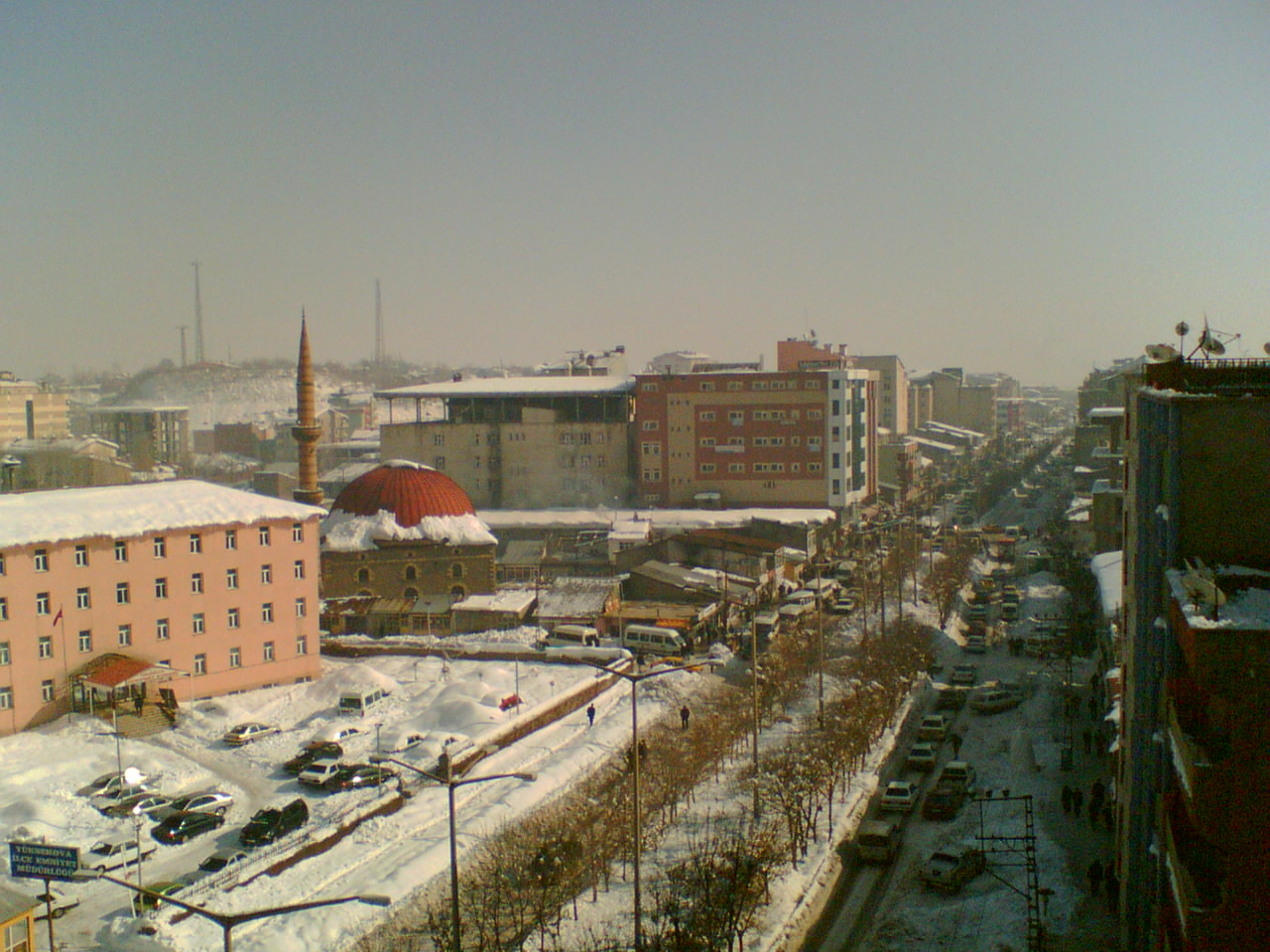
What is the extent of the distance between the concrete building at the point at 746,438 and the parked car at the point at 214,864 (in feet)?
139

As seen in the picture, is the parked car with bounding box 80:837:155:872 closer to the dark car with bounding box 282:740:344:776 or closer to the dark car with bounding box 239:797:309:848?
the dark car with bounding box 239:797:309:848

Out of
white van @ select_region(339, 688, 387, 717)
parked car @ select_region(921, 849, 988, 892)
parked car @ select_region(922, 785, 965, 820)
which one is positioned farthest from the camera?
white van @ select_region(339, 688, 387, 717)

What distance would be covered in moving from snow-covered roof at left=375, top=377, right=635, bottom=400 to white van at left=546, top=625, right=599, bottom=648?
2693 centimetres

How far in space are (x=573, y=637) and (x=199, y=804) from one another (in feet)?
56.2

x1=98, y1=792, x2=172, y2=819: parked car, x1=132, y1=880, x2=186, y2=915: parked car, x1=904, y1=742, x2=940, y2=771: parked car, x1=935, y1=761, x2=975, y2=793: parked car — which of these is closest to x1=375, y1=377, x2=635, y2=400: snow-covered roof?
x1=904, y1=742, x2=940, y2=771: parked car

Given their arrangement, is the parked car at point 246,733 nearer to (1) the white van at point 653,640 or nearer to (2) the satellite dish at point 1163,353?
(1) the white van at point 653,640

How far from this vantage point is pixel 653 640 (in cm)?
3725

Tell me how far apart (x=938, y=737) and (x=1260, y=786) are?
60.5ft

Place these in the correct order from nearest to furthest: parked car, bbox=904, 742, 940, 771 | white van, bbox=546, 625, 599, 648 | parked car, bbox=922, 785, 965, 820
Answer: parked car, bbox=922, 785, 965, 820 < parked car, bbox=904, 742, 940, 771 < white van, bbox=546, 625, 599, 648

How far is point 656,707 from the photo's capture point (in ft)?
102

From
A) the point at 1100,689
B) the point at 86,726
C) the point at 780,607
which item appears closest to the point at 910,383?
the point at 780,607

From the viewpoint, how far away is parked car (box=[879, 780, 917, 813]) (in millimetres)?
23953

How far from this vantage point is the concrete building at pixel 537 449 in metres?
63.2

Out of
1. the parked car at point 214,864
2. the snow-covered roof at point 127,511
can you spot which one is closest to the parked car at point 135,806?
the parked car at point 214,864
